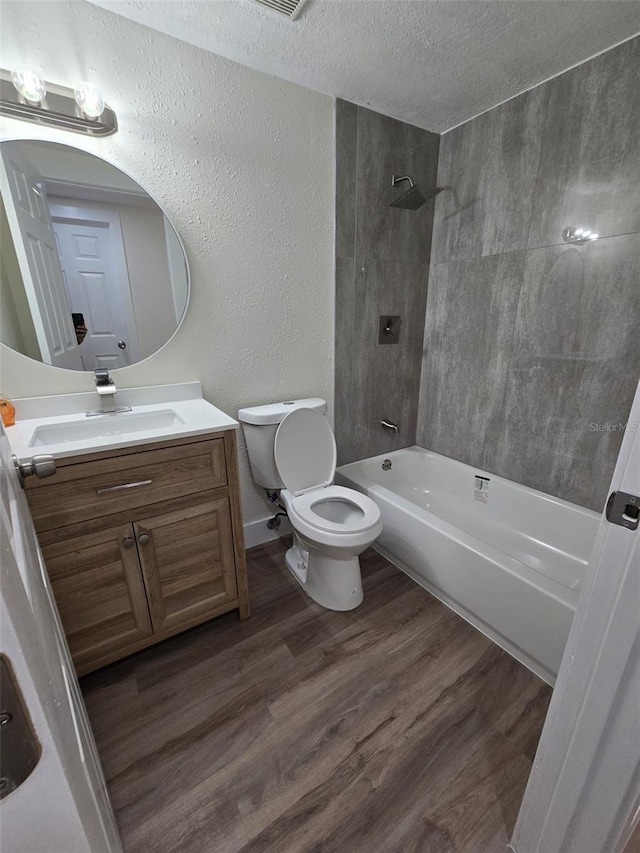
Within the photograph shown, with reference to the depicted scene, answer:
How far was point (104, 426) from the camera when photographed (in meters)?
1.48

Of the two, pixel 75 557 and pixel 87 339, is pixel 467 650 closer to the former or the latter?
pixel 75 557

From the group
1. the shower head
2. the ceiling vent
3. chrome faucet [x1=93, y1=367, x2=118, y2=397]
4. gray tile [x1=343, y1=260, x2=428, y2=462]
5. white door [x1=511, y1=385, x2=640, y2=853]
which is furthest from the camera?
gray tile [x1=343, y1=260, x2=428, y2=462]

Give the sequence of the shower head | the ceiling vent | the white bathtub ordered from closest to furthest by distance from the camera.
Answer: the ceiling vent
the white bathtub
the shower head

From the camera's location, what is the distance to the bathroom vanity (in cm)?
114

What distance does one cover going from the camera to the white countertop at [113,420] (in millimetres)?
1179

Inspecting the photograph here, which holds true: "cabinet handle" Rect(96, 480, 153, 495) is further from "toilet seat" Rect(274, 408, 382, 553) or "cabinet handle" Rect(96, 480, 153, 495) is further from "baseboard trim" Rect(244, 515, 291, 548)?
"baseboard trim" Rect(244, 515, 291, 548)

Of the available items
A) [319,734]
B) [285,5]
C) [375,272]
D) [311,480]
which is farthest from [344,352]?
[319,734]

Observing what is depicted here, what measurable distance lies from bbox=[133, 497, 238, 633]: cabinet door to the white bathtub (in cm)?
86

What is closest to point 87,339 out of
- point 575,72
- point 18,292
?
point 18,292

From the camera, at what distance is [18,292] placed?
136 centimetres

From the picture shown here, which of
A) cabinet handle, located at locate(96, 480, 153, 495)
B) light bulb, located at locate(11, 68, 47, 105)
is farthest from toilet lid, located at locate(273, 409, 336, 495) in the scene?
light bulb, located at locate(11, 68, 47, 105)

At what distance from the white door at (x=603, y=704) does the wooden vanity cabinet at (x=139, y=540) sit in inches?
44.2

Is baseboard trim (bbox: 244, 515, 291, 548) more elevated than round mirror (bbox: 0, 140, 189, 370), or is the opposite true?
round mirror (bbox: 0, 140, 189, 370)

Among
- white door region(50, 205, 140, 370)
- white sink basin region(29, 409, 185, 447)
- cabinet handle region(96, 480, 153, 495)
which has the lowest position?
cabinet handle region(96, 480, 153, 495)
